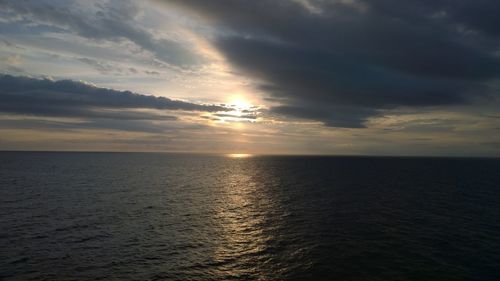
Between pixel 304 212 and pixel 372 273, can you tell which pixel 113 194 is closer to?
pixel 304 212

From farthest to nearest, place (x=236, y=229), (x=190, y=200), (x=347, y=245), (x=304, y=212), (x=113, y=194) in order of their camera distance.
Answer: (x=113, y=194), (x=190, y=200), (x=304, y=212), (x=236, y=229), (x=347, y=245)

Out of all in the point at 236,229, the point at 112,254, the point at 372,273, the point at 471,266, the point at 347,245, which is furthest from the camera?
the point at 236,229

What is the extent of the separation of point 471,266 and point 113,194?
78.8 meters

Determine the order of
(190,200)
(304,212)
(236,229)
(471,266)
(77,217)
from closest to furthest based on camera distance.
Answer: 1. (471,266)
2. (236,229)
3. (77,217)
4. (304,212)
5. (190,200)

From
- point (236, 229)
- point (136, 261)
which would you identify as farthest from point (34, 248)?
point (236, 229)

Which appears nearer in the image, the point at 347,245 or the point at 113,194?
the point at 347,245

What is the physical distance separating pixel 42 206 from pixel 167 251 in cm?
4209

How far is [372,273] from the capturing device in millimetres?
34594

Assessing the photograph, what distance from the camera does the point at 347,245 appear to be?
146 ft

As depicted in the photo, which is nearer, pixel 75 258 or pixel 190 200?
pixel 75 258

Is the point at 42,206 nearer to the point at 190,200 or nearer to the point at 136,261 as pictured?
the point at 190,200

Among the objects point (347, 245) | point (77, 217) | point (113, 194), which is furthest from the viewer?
point (113, 194)

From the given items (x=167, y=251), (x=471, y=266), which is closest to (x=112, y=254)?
(x=167, y=251)

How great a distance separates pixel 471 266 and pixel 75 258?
46123 mm
